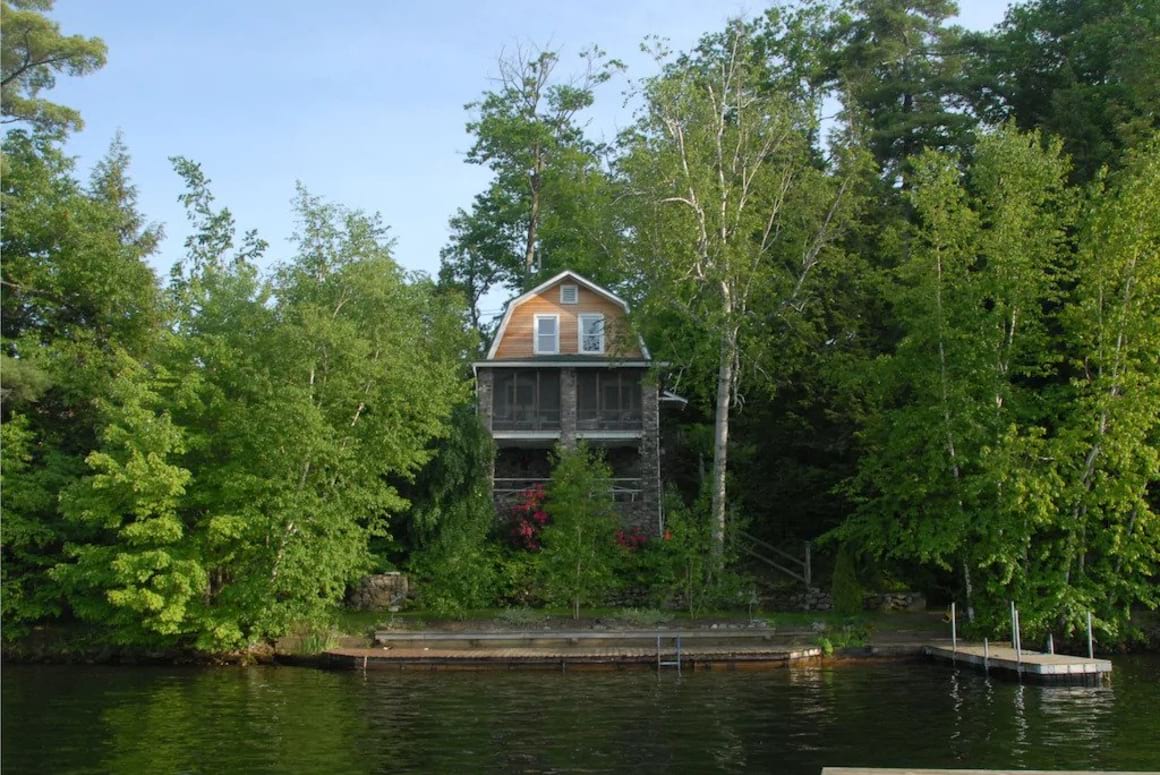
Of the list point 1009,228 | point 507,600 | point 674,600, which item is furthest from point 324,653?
point 1009,228

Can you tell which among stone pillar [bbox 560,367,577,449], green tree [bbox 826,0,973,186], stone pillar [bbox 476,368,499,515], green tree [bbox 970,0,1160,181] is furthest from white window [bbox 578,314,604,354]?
green tree [bbox 970,0,1160,181]

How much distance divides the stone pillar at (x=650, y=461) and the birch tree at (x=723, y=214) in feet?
15.1

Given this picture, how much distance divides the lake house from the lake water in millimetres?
16087

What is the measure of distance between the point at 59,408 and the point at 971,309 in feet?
94.3


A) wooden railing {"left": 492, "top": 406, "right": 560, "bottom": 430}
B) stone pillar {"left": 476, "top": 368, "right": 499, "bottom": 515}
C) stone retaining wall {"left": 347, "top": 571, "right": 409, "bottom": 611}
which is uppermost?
stone pillar {"left": 476, "top": 368, "right": 499, "bottom": 515}

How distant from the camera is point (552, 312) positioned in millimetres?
44344

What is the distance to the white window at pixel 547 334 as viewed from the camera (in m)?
44.2

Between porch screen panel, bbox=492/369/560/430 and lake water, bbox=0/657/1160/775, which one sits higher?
porch screen panel, bbox=492/369/560/430

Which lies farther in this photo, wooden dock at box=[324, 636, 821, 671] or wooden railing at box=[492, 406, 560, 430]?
wooden railing at box=[492, 406, 560, 430]

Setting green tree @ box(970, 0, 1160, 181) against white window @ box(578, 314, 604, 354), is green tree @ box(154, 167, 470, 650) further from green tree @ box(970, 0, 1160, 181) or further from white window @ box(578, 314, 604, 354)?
green tree @ box(970, 0, 1160, 181)

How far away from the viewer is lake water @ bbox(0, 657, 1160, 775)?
1656cm

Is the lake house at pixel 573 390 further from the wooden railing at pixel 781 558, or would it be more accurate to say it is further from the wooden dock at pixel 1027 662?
the wooden dock at pixel 1027 662

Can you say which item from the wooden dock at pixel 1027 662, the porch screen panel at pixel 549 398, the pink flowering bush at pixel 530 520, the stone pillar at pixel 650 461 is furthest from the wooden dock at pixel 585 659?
the porch screen panel at pixel 549 398

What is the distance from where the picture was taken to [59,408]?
36.3 m
